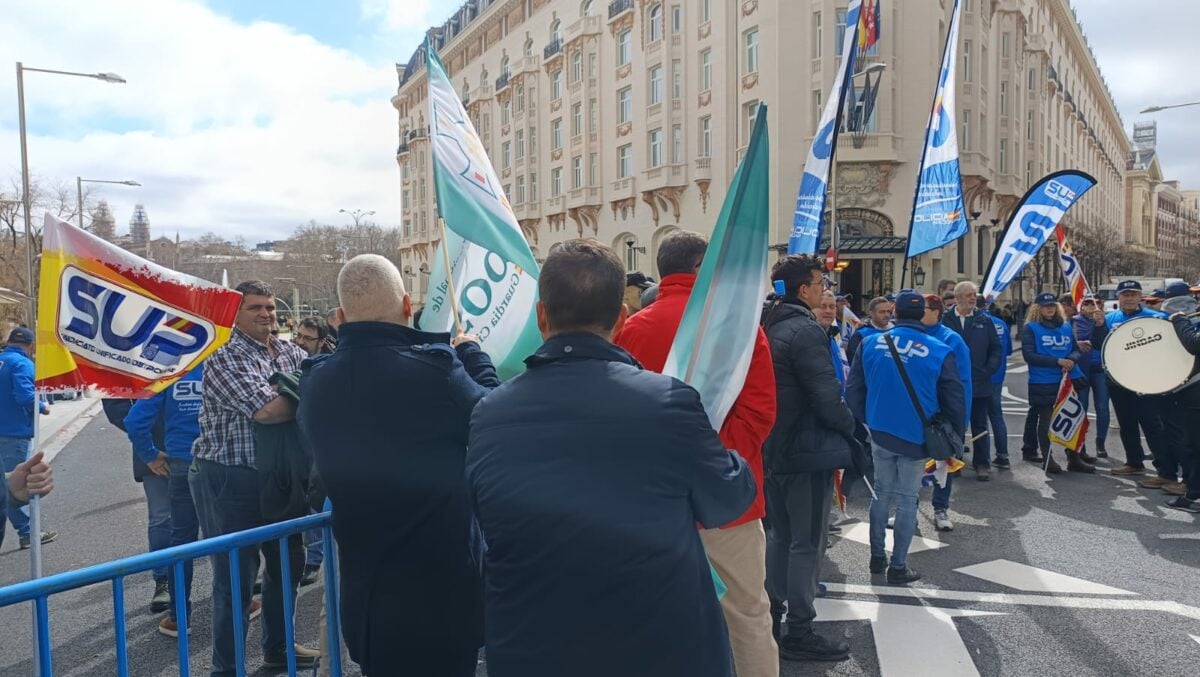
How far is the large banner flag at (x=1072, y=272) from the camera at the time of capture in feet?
32.1

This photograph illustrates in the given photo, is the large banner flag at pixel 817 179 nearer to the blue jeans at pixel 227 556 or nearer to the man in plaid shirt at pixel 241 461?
the man in plaid shirt at pixel 241 461

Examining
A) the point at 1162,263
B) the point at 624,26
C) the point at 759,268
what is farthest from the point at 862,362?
the point at 1162,263

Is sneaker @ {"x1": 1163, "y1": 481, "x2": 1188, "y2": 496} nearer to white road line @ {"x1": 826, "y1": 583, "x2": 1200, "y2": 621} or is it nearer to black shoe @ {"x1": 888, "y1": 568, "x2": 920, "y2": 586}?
white road line @ {"x1": 826, "y1": 583, "x2": 1200, "y2": 621}

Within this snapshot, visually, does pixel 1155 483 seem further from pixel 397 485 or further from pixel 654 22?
pixel 654 22

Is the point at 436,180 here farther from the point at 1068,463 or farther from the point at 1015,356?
the point at 1015,356

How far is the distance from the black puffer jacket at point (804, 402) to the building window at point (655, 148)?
30.1m

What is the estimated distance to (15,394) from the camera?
6.41 m

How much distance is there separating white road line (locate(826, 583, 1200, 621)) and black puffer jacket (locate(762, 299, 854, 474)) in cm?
139

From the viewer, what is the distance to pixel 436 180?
3.85m

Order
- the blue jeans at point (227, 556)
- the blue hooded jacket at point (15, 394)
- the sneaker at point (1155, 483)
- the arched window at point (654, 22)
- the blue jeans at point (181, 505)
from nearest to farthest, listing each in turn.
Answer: the blue jeans at point (227, 556) → the blue jeans at point (181, 505) → the blue hooded jacket at point (15, 394) → the sneaker at point (1155, 483) → the arched window at point (654, 22)

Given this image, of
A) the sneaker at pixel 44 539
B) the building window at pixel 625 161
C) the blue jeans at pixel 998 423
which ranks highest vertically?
the building window at pixel 625 161

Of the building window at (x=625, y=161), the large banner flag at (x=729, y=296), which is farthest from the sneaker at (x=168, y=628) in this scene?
the building window at (x=625, y=161)

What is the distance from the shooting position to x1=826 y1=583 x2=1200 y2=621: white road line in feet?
14.5

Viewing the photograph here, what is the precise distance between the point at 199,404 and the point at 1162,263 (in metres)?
111
